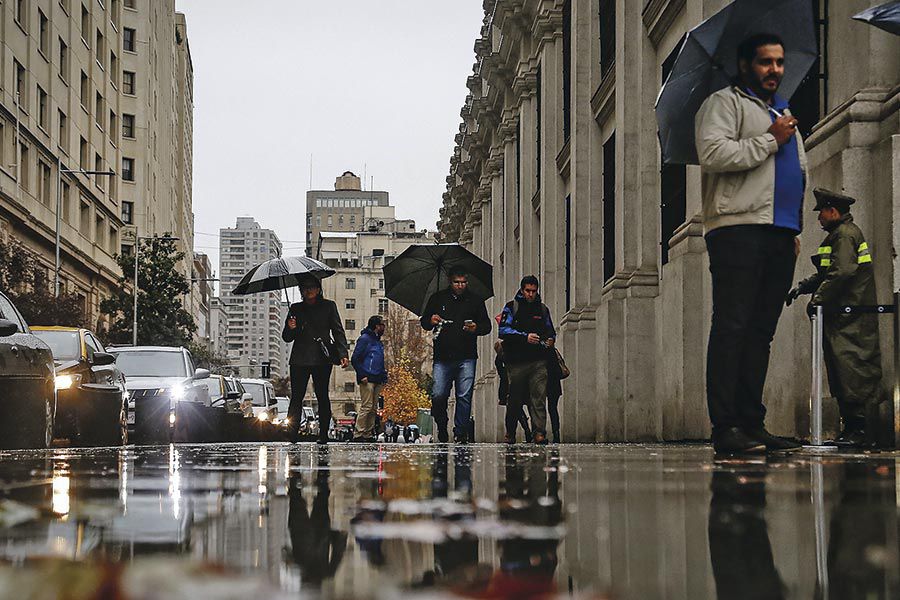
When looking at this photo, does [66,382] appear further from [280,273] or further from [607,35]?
[607,35]

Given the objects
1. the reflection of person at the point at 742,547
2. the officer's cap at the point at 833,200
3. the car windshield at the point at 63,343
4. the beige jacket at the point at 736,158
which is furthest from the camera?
the car windshield at the point at 63,343

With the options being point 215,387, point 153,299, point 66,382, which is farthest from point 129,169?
point 66,382

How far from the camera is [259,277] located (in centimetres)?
1902

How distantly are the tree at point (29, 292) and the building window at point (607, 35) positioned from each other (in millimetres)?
18545

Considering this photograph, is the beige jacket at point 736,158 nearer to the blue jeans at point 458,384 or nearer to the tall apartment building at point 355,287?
the blue jeans at point 458,384

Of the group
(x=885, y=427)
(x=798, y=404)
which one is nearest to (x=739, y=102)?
(x=885, y=427)

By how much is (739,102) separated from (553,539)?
5.66 m

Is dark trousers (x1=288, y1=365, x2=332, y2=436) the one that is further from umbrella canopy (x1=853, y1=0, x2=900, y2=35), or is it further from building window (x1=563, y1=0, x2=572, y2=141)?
building window (x1=563, y1=0, x2=572, y2=141)

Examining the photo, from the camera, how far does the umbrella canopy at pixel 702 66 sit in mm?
8188

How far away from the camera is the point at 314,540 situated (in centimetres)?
287

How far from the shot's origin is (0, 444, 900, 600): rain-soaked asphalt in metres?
1.97

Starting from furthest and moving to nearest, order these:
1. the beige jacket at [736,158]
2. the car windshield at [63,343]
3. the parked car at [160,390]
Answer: the parked car at [160,390] < the car windshield at [63,343] < the beige jacket at [736,158]

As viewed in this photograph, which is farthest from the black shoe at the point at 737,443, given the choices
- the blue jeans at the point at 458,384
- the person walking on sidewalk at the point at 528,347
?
the blue jeans at the point at 458,384

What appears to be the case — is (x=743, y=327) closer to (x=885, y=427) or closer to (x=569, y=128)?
(x=885, y=427)
